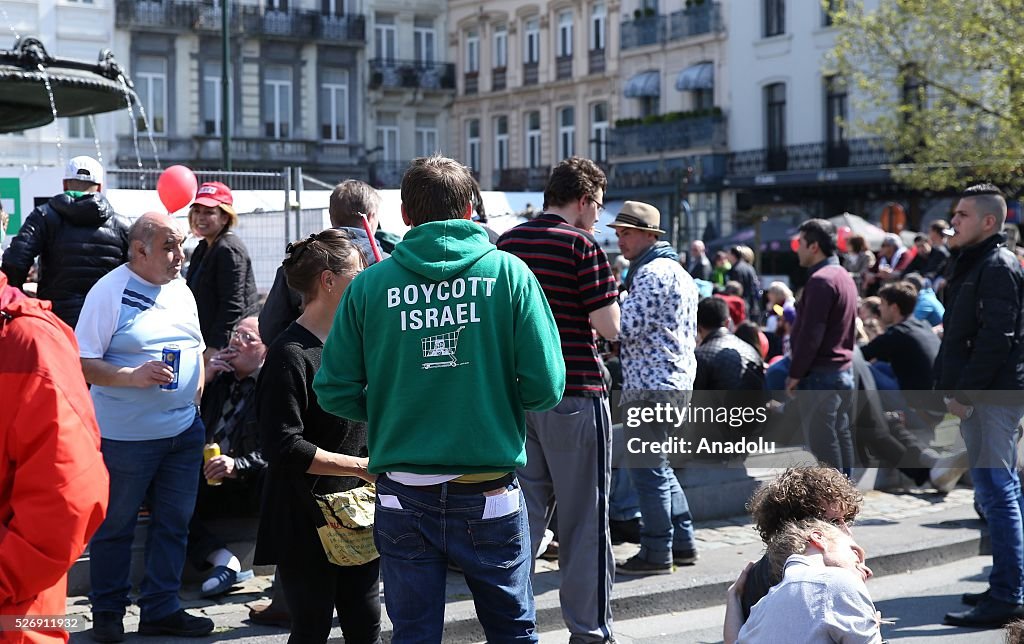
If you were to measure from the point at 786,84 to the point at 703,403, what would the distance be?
31.9 meters

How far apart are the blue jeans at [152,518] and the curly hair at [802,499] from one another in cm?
297

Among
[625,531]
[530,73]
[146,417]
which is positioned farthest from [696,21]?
[146,417]

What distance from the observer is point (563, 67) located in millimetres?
46938

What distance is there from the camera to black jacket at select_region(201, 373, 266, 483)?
20.4 ft

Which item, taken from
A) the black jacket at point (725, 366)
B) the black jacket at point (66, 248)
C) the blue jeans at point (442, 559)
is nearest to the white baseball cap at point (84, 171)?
the black jacket at point (66, 248)

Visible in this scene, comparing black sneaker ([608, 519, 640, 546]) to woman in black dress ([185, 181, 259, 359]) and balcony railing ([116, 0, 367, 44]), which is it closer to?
woman in black dress ([185, 181, 259, 359])

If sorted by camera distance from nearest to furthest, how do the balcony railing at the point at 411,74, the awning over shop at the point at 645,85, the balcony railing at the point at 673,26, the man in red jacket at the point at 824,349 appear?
the man in red jacket at the point at 824,349 → the balcony railing at the point at 673,26 → the awning over shop at the point at 645,85 → the balcony railing at the point at 411,74

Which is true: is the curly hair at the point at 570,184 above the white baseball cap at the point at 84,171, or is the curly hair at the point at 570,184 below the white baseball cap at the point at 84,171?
below

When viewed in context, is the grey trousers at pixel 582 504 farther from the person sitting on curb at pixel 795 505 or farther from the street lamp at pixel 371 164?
the street lamp at pixel 371 164

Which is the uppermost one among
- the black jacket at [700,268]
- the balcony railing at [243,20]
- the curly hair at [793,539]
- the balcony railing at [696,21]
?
the balcony railing at [243,20]

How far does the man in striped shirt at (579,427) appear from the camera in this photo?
5262 millimetres

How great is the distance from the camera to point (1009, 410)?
20.5 feet

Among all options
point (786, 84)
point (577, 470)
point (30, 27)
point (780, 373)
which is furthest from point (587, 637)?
point (30, 27)

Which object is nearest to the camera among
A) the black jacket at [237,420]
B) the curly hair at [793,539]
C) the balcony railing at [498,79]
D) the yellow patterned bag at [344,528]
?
the curly hair at [793,539]
